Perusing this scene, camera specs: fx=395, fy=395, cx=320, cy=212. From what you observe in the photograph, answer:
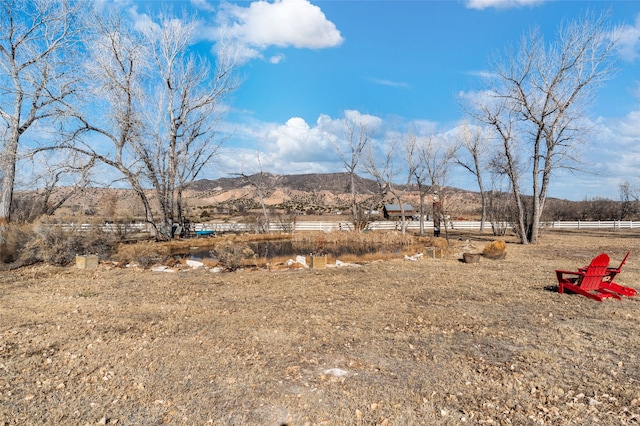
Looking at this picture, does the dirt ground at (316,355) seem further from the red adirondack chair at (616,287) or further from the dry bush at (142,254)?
the dry bush at (142,254)

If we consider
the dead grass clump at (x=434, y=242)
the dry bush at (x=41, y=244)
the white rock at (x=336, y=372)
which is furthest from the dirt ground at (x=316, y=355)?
the dead grass clump at (x=434, y=242)

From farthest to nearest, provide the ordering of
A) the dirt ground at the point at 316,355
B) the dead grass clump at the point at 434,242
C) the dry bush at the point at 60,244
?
the dead grass clump at the point at 434,242 < the dry bush at the point at 60,244 < the dirt ground at the point at 316,355

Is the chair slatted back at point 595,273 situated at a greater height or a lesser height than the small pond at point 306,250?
greater

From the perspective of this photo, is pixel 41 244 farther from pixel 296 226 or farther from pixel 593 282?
pixel 296 226

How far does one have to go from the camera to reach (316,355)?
200 inches

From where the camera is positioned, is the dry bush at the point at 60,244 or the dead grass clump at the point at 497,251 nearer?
the dry bush at the point at 60,244

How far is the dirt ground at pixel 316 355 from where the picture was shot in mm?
3701

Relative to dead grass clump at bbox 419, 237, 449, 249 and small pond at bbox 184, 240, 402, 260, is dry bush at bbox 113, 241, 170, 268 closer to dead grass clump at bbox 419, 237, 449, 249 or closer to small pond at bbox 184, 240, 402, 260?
small pond at bbox 184, 240, 402, 260

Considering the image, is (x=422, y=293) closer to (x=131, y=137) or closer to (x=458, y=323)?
(x=458, y=323)

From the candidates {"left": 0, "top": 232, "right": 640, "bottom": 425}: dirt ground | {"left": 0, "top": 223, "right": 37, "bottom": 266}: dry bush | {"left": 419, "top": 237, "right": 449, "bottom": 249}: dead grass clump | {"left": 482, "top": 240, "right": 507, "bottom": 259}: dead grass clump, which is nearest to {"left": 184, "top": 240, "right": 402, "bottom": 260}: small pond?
{"left": 419, "top": 237, "right": 449, "bottom": 249}: dead grass clump

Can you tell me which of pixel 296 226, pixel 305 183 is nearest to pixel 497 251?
pixel 296 226

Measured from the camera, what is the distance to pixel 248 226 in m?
29.9

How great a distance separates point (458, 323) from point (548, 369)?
6.23 feet

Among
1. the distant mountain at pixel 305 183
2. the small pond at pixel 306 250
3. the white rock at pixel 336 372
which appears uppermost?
the distant mountain at pixel 305 183
